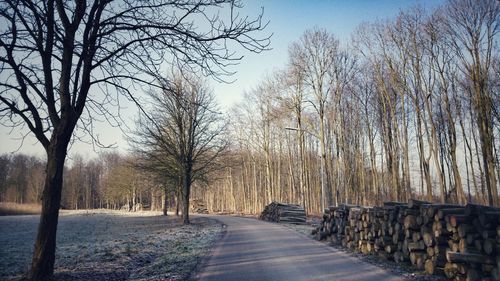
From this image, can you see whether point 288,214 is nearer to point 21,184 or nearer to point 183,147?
point 183,147

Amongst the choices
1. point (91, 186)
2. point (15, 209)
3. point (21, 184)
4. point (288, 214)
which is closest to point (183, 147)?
point (288, 214)

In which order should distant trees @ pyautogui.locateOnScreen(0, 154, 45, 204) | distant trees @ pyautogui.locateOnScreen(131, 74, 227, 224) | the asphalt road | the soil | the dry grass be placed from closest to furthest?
the soil < the asphalt road < distant trees @ pyautogui.locateOnScreen(131, 74, 227, 224) < the dry grass < distant trees @ pyautogui.locateOnScreen(0, 154, 45, 204)

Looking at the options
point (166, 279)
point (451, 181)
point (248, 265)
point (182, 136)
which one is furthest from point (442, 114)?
point (166, 279)

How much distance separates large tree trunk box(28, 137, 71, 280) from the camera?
664cm

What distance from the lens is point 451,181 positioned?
2970 cm

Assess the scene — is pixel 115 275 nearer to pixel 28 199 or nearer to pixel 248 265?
pixel 248 265

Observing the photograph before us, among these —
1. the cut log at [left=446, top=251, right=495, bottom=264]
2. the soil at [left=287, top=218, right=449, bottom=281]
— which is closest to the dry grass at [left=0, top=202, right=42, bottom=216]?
Result: the soil at [left=287, top=218, right=449, bottom=281]

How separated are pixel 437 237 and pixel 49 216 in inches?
311

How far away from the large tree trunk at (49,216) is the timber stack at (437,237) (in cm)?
769

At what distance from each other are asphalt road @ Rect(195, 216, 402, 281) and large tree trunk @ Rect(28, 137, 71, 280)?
9.51 ft

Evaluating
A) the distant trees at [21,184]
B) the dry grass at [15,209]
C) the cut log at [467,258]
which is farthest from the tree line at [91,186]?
the cut log at [467,258]

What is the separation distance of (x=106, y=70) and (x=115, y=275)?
4.47m

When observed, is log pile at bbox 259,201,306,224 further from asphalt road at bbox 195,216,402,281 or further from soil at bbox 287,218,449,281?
soil at bbox 287,218,449,281

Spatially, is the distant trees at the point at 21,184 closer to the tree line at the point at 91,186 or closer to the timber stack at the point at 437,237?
the tree line at the point at 91,186
